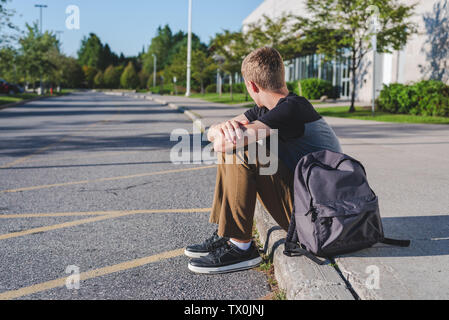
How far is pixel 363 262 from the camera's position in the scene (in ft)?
9.33

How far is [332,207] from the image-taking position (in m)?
2.75

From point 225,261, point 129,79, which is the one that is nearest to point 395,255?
point 225,261

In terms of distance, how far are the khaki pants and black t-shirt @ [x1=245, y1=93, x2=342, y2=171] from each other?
4.8 inches

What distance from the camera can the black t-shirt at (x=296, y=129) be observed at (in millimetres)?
3078

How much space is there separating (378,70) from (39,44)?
3220 centimetres

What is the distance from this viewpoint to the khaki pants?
3127mm

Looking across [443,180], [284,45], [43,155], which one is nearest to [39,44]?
[284,45]

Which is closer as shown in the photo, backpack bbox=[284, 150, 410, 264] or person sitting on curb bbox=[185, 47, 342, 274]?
backpack bbox=[284, 150, 410, 264]

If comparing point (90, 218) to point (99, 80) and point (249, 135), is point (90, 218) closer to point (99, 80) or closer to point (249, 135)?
point (249, 135)

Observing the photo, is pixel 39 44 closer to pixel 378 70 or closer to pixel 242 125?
pixel 378 70

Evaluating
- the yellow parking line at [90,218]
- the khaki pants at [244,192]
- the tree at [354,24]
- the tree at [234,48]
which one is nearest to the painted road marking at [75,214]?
the yellow parking line at [90,218]

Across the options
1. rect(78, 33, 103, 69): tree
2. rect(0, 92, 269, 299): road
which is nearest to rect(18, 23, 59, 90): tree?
rect(0, 92, 269, 299): road

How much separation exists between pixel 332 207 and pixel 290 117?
664 millimetres

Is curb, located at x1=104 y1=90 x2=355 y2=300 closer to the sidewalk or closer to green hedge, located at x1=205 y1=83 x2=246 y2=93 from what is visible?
the sidewalk
